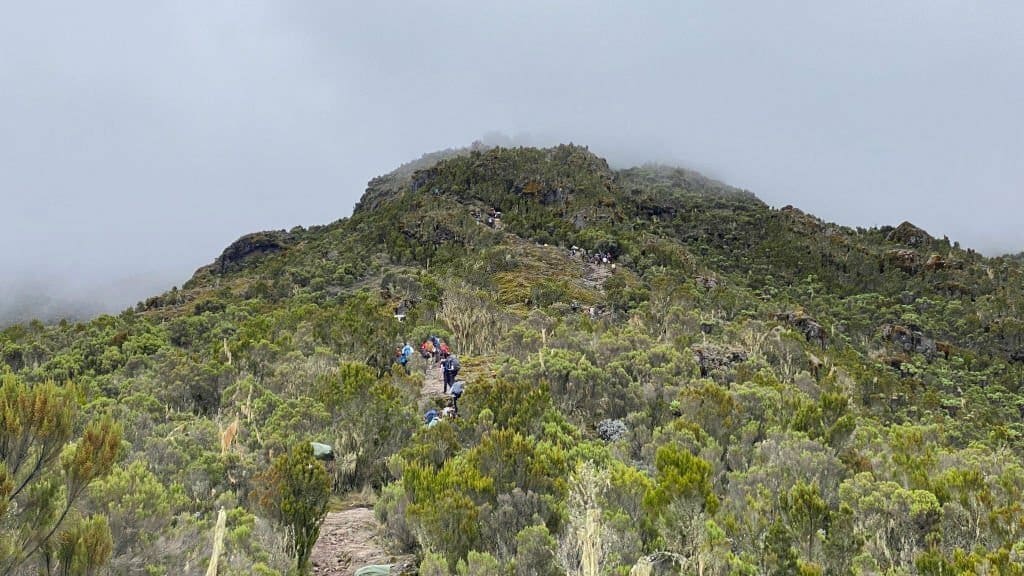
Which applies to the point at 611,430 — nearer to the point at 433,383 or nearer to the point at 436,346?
the point at 433,383

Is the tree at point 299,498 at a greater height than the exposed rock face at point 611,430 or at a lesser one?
greater

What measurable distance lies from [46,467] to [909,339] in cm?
5367

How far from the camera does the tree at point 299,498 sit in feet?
24.4

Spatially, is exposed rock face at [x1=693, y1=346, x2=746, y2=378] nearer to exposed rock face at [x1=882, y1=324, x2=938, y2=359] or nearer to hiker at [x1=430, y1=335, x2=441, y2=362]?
hiker at [x1=430, y1=335, x2=441, y2=362]

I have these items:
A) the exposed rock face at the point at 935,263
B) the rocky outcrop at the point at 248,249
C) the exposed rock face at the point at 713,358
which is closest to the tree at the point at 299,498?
the exposed rock face at the point at 713,358

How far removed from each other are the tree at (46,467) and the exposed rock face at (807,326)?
37490 millimetres

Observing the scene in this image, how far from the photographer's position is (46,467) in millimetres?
5230

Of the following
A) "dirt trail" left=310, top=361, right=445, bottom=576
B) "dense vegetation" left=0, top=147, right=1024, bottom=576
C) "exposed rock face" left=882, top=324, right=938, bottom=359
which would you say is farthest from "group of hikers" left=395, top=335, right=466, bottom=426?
"exposed rock face" left=882, top=324, right=938, bottom=359

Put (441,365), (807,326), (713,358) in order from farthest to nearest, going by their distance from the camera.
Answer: (807,326) → (713,358) → (441,365)

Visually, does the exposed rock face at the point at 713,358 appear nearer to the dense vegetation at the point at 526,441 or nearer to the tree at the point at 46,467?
the dense vegetation at the point at 526,441

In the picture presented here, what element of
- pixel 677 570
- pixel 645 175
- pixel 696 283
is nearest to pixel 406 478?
pixel 677 570

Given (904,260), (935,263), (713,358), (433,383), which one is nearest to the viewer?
(433,383)

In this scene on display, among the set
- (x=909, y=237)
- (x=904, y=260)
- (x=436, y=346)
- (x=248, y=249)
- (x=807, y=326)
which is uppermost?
(x=248, y=249)

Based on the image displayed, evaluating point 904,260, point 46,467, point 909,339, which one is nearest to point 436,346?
point 46,467
